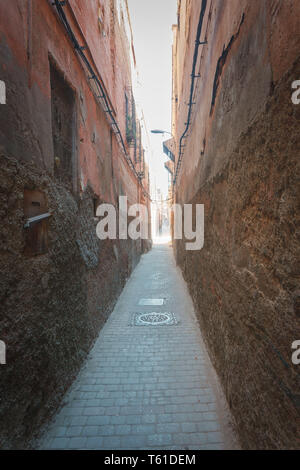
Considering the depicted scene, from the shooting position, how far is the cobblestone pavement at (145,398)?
2338 mm

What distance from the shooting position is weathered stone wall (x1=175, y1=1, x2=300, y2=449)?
138cm

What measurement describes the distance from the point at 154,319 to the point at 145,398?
90.7 inches

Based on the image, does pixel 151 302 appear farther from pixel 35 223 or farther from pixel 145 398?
pixel 35 223

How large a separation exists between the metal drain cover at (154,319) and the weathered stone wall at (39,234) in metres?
1.25

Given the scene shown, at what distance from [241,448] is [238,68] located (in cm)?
365

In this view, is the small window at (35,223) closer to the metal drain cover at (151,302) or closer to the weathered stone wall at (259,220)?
the weathered stone wall at (259,220)

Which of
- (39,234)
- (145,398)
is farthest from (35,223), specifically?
(145,398)

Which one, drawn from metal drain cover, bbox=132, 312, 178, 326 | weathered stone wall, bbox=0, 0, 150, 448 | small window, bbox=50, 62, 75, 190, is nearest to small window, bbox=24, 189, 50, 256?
weathered stone wall, bbox=0, 0, 150, 448

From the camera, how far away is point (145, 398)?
287 centimetres

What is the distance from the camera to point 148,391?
2982 millimetres

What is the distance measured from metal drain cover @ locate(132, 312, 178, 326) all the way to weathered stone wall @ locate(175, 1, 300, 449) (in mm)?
2072

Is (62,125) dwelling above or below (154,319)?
above

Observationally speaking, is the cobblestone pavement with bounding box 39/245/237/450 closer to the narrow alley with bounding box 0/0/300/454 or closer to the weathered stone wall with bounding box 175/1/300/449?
the narrow alley with bounding box 0/0/300/454

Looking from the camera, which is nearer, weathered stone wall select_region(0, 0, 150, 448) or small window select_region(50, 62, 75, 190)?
weathered stone wall select_region(0, 0, 150, 448)
